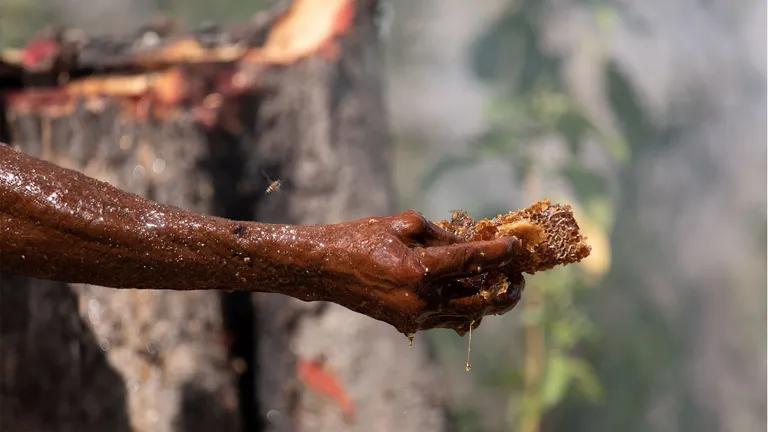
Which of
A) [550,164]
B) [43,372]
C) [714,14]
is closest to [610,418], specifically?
[550,164]

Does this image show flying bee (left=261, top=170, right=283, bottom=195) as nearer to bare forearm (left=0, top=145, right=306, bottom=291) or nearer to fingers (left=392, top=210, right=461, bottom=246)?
bare forearm (left=0, top=145, right=306, bottom=291)

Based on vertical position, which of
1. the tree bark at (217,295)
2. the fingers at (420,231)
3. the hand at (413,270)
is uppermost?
the tree bark at (217,295)

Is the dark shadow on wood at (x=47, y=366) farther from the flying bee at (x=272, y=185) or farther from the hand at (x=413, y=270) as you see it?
the hand at (x=413, y=270)

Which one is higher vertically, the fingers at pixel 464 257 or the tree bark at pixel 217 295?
the tree bark at pixel 217 295

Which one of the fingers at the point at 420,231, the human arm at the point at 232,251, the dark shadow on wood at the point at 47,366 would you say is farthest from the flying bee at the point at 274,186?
the fingers at the point at 420,231

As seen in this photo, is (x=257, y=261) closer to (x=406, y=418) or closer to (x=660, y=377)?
(x=406, y=418)

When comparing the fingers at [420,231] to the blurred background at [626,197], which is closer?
the fingers at [420,231]
